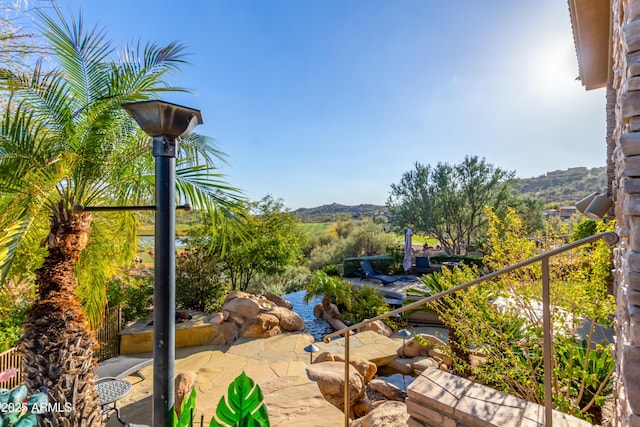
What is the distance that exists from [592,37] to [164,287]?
475 cm

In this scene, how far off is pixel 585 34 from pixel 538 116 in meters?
6.85

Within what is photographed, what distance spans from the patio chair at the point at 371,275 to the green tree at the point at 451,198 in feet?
19.1

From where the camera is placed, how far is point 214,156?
3.60m

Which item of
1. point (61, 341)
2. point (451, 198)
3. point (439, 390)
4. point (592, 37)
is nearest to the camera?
point (439, 390)

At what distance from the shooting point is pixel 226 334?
235 inches

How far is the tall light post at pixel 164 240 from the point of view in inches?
62.0

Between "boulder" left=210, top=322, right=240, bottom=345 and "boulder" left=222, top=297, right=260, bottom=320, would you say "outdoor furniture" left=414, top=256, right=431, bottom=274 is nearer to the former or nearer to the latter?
"boulder" left=222, top=297, right=260, bottom=320

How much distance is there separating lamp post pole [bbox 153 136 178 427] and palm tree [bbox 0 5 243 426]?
37.2 inches

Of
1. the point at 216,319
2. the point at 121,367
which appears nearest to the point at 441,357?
the point at 216,319

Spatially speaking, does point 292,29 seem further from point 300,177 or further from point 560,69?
point 300,177

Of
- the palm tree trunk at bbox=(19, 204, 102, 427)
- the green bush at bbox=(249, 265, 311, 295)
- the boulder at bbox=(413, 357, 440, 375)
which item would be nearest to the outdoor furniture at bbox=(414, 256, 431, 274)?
the green bush at bbox=(249, 265, 311, 295)

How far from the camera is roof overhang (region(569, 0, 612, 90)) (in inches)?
109

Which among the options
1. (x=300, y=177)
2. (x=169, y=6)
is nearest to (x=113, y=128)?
(x=169, y=6)

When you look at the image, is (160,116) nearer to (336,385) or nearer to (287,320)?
(336,385)
